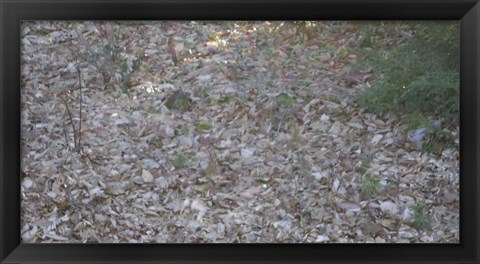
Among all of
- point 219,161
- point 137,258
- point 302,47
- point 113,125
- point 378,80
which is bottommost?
point 137,258

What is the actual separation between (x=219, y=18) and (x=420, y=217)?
2.96 ft

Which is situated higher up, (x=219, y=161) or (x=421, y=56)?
(x=421, y=56)

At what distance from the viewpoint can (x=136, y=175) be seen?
5.06ft

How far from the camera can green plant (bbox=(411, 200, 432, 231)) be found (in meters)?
1.55

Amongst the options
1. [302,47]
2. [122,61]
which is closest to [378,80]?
[302,47]

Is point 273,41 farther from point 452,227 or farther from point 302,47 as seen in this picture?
point 452,227

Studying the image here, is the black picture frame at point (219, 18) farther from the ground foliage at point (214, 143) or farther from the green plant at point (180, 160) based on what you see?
the green plant at point (180, 160)

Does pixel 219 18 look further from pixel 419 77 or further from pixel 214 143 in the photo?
pixel 419 77

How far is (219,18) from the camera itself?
153 cm

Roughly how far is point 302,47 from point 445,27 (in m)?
0.46

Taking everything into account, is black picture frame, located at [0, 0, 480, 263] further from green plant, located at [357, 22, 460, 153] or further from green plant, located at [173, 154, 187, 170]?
green plant, located at [173, 154, 187, 170]

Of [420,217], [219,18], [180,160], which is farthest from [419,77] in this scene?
[180,160]

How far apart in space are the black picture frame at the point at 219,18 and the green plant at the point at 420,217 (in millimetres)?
66

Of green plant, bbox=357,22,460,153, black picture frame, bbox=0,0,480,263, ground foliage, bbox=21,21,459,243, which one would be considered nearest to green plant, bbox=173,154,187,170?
ground foliage, bbox=21,21,459,243
